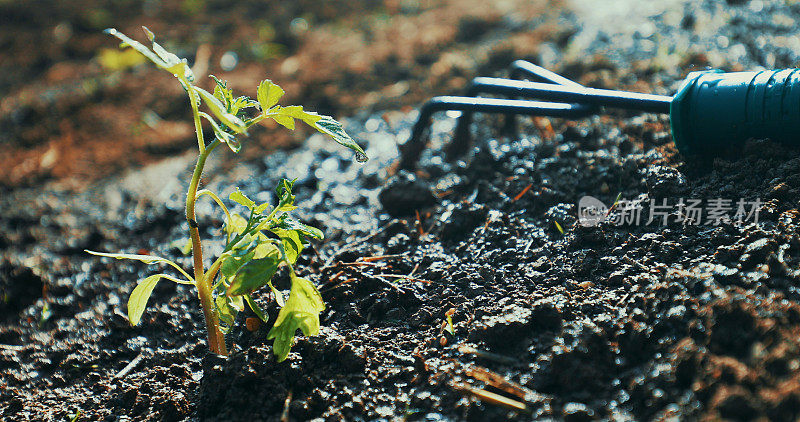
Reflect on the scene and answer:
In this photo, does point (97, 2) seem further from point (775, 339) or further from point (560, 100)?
point (775, 339)

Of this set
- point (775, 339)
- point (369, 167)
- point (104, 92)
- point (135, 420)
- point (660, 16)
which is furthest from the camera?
point (104, 92)

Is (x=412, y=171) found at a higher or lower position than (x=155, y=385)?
higher

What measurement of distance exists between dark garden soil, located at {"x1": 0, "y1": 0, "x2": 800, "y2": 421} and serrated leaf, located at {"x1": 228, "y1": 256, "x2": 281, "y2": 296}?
25 centimetres

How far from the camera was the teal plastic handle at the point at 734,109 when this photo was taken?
5.33 feet

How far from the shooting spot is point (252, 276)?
1.31m

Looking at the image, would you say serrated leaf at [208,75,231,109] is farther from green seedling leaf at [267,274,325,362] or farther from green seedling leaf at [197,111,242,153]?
green seedling leaf at [267,274,325,362]

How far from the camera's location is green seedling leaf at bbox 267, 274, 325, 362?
1342mm

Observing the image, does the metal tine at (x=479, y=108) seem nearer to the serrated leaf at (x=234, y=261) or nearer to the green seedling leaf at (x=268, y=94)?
the green seedling leaf at (x=268, y=94)

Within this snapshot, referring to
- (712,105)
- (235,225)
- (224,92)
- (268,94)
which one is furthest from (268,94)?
(712,105)

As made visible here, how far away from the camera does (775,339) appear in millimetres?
1202

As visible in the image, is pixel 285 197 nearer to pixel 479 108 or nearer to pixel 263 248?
pixel 263 248

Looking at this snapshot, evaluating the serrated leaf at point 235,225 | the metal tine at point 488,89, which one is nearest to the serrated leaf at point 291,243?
the serrated leaf at point 235,225

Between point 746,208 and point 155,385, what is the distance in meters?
1.66

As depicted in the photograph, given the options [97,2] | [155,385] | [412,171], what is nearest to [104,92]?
[97,2]
